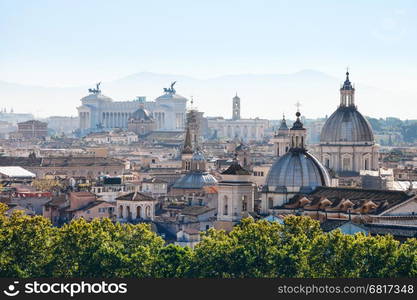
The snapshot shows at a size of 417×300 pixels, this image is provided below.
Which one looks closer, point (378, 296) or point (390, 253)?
point (378, 296)

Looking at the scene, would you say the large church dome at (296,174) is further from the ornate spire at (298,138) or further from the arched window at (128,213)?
the arched window at (128,213)

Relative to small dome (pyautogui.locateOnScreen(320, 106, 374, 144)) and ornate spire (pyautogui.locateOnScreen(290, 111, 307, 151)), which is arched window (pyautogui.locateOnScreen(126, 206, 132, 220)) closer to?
ornate spire (pyautogui.locateOnScreen(290, 111, 307, 151))

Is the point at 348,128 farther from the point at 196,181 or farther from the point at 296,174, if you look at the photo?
the point at 296,174

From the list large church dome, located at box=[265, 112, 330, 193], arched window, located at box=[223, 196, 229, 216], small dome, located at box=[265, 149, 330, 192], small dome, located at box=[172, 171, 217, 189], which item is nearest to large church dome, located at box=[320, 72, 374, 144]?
small dome, located at box=[172, 171, 217, 189]

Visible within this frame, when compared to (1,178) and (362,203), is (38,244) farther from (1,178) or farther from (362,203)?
(1,178)

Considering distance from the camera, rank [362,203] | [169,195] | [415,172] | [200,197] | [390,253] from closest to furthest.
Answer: [390,253] < [362,203] < [200,197] < [169,195] < [415,172]

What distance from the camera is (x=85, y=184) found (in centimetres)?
13588

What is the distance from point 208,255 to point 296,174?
26.0 metres

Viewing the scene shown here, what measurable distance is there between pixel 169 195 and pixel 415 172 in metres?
35.8

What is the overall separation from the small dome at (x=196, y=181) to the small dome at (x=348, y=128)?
611 inches

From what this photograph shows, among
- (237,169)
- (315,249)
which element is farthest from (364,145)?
(315,249)

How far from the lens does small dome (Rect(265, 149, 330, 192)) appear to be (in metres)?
108

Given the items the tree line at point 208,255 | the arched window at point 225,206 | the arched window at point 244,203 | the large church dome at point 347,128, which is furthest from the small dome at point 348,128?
the tree line at point 208,255

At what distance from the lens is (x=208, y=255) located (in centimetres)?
8262
